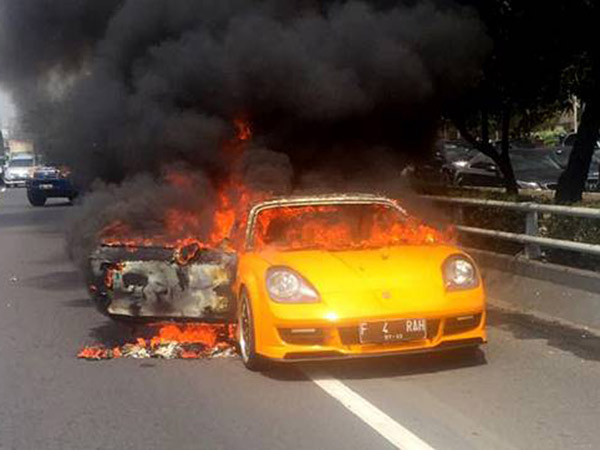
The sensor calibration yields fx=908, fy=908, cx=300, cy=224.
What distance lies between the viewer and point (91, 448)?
→ 4922mm

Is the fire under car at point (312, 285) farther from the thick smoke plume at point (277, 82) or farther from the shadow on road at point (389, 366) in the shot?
the thick smoke plume at point (277, 82)

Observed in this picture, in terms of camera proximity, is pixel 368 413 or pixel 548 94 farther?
pixel 548 94

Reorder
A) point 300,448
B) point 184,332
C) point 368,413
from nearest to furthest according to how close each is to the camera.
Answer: point 300,448
point 368,413
point 184,332

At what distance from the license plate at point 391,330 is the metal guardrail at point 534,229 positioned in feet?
8.03

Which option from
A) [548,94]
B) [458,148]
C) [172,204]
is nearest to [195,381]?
[172,204]

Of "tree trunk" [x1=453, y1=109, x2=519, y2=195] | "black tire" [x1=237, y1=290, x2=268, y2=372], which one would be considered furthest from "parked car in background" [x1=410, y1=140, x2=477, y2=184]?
"black tire" [x1=237, y1=290, x2=268, y2=372]

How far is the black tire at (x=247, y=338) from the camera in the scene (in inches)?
254

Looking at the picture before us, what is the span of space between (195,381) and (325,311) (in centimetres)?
108

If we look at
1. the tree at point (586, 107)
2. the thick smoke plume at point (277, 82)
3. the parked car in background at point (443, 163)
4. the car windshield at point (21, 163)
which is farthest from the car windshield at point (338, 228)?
the car windshield at point (21, 163)

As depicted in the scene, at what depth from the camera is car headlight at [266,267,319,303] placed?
6219mm

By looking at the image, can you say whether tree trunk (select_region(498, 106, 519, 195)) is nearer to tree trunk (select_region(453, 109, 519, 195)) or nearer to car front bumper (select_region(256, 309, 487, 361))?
tree trunk (select_region(453, 109, 519, 195))

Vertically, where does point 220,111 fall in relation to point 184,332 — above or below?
above

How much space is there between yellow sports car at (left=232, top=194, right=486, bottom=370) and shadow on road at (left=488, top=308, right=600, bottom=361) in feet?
3.62

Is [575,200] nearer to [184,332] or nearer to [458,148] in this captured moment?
[184,332]
